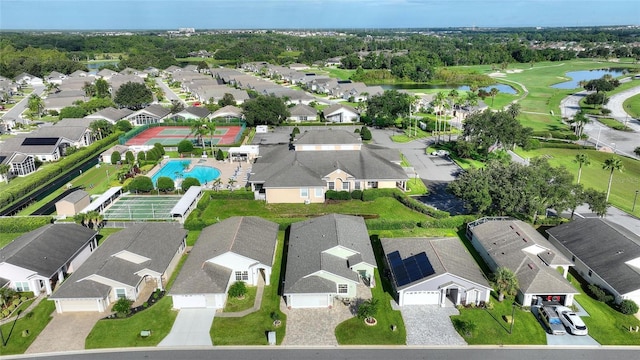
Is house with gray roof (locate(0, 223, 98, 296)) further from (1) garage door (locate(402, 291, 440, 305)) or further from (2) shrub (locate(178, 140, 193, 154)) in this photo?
(2) shrub (locate(178, 140, 193, 154))

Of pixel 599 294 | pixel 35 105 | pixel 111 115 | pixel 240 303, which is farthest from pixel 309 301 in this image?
pixel 35 105

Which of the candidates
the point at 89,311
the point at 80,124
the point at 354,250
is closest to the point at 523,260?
the point at 354,250

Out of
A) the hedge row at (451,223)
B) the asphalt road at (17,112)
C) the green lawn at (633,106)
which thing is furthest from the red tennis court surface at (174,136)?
the green lawn at (633,106)

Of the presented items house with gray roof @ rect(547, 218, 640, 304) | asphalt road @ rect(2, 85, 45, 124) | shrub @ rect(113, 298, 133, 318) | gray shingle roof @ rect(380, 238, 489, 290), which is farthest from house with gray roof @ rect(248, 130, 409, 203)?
asphalt road @ rect(2, 85, 45, 124)

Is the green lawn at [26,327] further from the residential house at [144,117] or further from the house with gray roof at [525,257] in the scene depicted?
the residential house at [144,117]

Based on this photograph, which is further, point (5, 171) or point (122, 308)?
point (5, 171)

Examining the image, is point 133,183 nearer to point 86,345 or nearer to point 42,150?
point 42,150

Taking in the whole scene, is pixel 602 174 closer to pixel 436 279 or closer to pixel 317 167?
A: pixel 317 167
